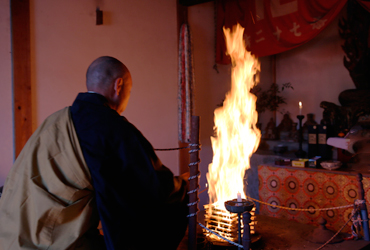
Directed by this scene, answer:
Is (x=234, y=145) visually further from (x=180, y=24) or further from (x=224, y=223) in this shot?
(x=180, y=24)

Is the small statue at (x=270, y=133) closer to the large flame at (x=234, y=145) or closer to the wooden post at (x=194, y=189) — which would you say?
the large flame at (x=234, y=145)

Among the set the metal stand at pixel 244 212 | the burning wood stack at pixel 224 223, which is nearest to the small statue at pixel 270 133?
the burning wood stack at pixel 224 223

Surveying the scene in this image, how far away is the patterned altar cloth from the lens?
324 centimetres

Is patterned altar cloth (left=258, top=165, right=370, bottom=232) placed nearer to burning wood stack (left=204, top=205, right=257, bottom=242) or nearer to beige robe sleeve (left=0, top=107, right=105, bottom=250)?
burning wood stack (left=204, top=205, right=257, bottom=242)

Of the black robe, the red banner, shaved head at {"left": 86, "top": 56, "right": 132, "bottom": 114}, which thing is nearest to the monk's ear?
shaved head at {"left": 86, "top": 56, "right": 132, "bottom": 114}

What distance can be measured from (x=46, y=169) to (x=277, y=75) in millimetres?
6312

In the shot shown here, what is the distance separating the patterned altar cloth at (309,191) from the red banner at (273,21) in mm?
2162

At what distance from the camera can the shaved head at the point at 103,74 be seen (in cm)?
193

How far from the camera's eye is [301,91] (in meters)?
6.55

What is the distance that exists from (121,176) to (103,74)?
0.71m

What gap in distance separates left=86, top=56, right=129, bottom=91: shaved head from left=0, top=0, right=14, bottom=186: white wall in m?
Result: 1.60

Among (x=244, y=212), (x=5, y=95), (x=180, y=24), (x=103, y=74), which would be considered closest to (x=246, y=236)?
(x=244, y=212)

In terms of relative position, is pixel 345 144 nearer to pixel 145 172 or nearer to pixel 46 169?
pixel 145 172

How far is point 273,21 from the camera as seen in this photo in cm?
475
